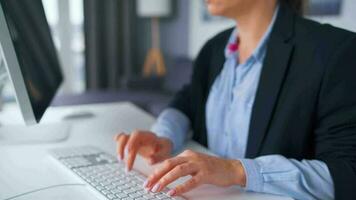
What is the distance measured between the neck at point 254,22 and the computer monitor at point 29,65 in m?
0.57

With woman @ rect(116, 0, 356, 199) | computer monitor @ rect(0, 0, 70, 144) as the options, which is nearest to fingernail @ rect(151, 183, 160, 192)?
woman @ rect(116, 0, 356, 199)

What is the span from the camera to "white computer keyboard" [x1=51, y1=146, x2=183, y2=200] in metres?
0.69

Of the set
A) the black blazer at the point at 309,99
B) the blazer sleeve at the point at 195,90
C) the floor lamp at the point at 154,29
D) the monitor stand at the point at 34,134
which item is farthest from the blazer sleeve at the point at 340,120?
the floor lamp at the point at 154,29

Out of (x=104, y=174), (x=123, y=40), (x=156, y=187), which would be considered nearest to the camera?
(x=156, y=187)

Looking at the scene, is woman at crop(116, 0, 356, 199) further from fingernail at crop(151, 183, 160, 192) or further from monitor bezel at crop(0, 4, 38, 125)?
monitor bezel at crop(0, 4, 38, 125)

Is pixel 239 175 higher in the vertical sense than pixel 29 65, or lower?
lower

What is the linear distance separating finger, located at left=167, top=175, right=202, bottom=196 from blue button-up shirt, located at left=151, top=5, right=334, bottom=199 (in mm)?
101

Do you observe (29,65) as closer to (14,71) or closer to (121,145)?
(14,71)

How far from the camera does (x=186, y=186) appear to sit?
70cm

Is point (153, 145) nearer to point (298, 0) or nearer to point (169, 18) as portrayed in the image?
point (298, 0)

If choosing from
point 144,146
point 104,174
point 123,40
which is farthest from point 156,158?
point 123,40

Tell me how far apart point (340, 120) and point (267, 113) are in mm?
196

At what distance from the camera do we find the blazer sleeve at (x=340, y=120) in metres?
0.76

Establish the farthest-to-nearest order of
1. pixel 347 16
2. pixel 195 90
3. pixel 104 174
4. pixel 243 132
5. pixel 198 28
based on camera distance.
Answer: pixel 198 28 < pixel 347 16 < pixel 195 90 < pixel 243 132 < pixel 104 174
